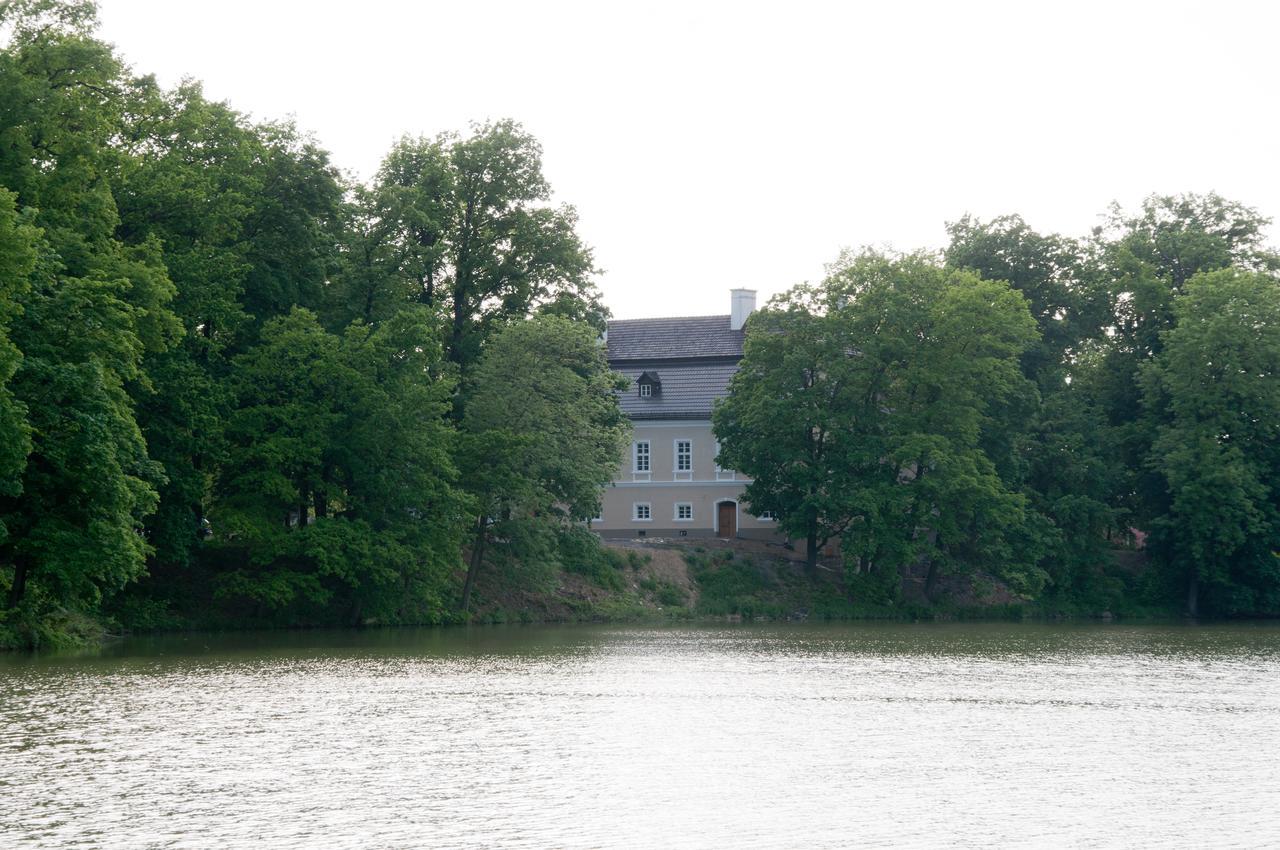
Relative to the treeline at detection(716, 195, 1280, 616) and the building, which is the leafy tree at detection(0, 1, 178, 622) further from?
the building

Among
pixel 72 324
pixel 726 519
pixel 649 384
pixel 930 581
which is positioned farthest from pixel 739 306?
pixel 72 324

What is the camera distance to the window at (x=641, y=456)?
265ft

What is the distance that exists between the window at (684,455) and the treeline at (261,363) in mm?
19247

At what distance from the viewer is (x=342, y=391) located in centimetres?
4953

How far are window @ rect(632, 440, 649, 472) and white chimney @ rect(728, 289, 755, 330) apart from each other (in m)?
7.39

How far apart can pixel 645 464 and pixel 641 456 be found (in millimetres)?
446

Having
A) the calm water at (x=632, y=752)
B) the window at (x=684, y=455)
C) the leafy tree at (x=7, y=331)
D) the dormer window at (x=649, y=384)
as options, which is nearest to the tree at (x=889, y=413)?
the window at (x=684, y=455)

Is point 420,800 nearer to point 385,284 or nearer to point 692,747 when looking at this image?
point 692,747

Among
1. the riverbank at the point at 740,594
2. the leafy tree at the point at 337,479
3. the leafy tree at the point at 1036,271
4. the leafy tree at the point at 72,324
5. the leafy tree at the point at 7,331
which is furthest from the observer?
the leafy tree at the point at 1036,271

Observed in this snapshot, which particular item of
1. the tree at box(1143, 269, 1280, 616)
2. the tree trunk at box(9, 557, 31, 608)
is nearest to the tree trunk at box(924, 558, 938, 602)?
the tree at box(1143, 269, 1280, 616)

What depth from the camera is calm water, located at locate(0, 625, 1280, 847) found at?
557 inches

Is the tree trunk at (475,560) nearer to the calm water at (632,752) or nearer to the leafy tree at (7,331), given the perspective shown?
the calm water at (632,752)

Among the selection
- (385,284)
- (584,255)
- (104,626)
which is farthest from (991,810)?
(584,255)

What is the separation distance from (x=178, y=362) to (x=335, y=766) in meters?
29.7
